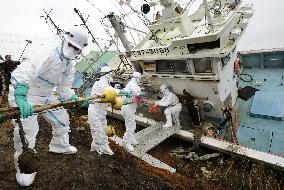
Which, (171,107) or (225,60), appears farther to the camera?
(171,107)

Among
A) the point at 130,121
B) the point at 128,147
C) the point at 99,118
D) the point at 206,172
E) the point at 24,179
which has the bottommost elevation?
the point at 206,172

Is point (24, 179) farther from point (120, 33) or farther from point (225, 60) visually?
point (120, 33)

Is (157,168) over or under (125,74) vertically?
under

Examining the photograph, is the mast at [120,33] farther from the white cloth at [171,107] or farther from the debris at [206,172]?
the debris at [206,172]

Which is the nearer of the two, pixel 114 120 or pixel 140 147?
pixel 140 147

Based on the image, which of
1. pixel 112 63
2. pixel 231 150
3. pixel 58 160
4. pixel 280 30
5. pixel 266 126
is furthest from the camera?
pixel 280 30

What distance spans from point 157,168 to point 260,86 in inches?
263

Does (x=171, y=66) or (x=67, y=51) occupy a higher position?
(x=67, y=51)

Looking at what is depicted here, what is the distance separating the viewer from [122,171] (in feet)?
18.8

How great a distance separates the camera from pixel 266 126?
873 cm

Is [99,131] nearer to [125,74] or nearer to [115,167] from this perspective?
[115,167]

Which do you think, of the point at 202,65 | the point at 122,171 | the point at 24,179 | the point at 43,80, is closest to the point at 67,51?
the point at 43,80

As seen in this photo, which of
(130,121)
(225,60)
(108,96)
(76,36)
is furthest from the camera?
(225,60)

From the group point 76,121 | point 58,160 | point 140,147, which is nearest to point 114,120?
point 76,121
